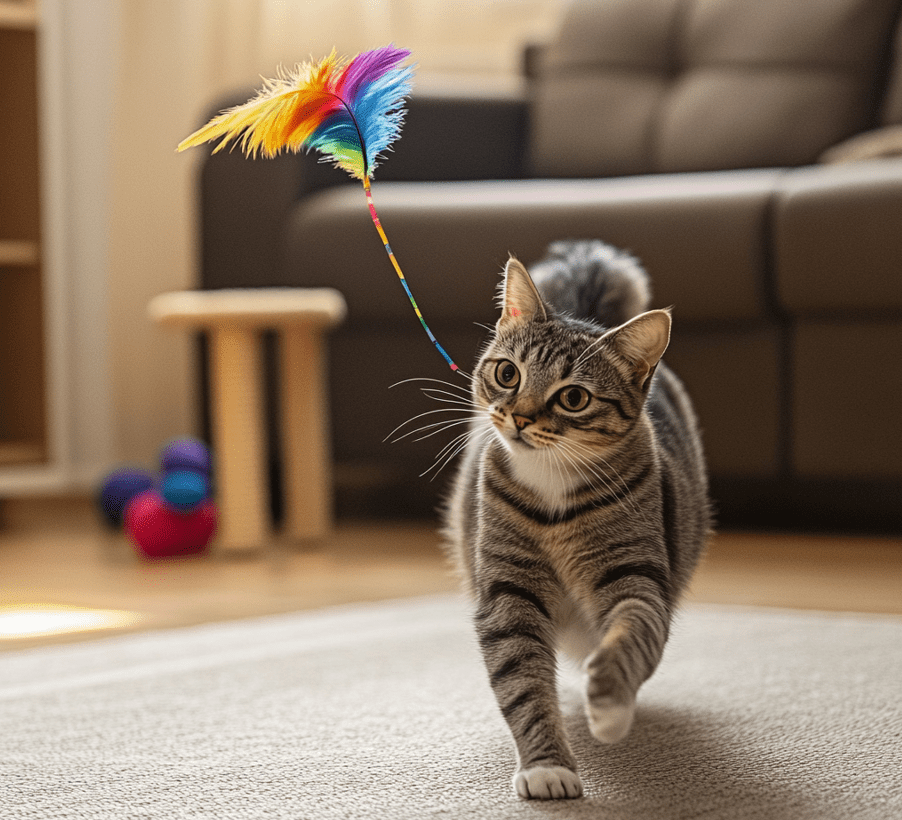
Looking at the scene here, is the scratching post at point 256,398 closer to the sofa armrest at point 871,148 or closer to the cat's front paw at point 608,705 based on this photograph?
the sofa armrest at point 871,148

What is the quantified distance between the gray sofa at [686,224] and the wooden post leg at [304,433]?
135mm

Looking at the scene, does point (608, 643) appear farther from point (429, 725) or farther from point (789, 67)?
point (789, 67)

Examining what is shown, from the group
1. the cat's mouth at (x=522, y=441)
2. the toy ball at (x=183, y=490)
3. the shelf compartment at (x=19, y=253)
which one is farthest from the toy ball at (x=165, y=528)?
the cat's mouth at (x=522, y=441)

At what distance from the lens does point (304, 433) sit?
2.27 m

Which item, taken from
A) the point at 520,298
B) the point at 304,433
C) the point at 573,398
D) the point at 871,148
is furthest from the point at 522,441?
the point at 871,148

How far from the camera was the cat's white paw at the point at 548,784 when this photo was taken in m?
0.91

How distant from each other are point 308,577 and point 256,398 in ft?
1.29

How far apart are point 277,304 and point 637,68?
131 centimetres

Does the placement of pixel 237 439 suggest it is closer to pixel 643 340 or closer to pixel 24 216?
pixel 24 216

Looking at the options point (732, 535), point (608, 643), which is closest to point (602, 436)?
point (608, 643)

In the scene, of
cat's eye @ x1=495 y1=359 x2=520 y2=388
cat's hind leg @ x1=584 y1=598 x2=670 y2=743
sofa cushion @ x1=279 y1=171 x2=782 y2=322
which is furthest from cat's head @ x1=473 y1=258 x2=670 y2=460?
sofa cushion @ x1=279 y1=171 x2=782 y2=322

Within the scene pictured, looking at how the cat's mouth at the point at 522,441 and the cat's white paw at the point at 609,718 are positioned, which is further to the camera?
the cat's mouth at the point at 522,441

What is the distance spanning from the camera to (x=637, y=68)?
292 cm

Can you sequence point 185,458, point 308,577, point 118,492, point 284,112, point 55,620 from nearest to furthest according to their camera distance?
1. point 284,112
2. point 55,620
3. point 308,577
4. point 185,458
5. point 118,492
